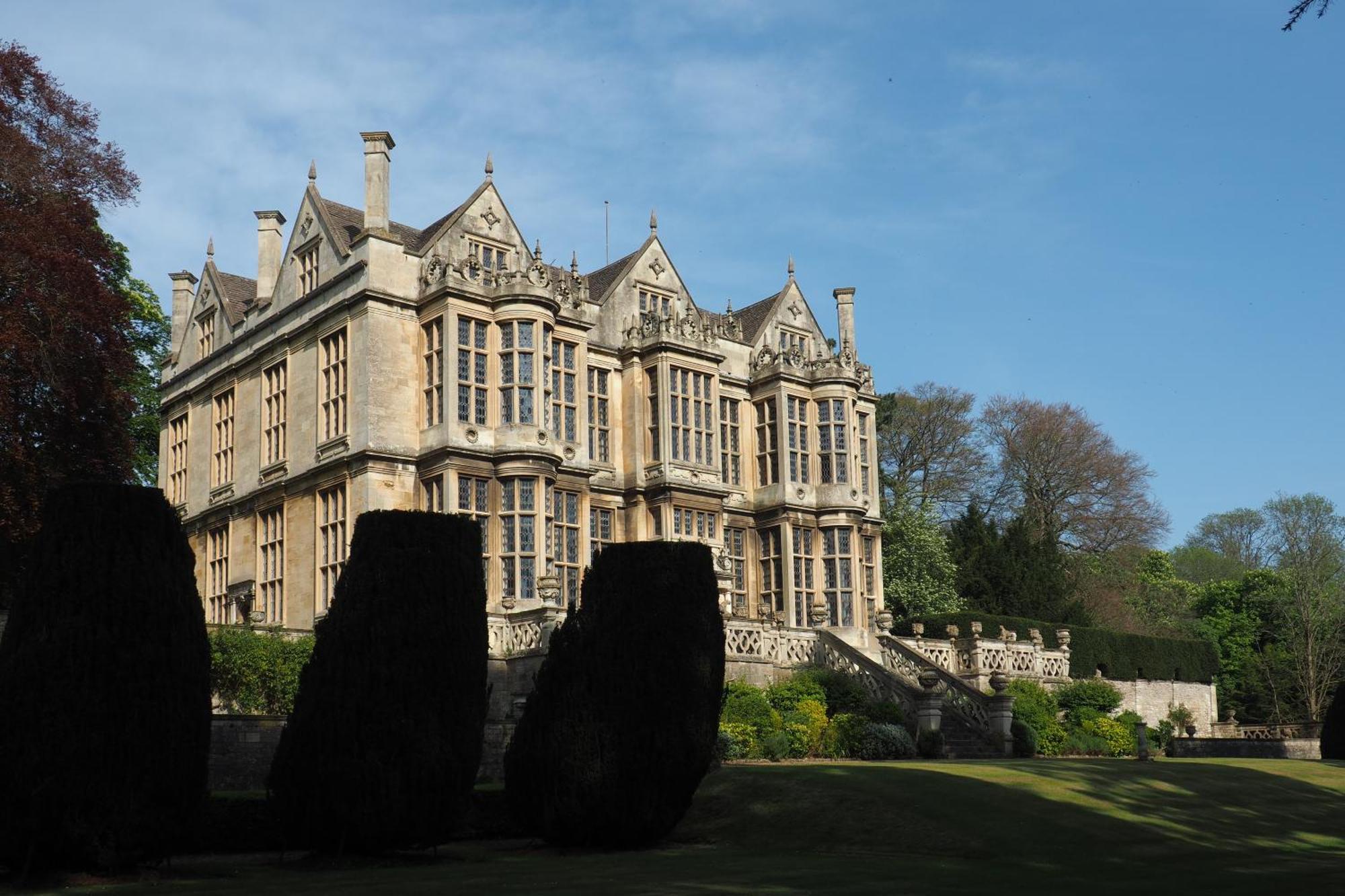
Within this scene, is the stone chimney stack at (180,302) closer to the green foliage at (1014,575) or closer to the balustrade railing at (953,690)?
the balustrade railing at (953,690)

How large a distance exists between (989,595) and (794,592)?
13.4 m

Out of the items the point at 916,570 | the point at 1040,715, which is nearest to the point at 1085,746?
the point at 1040,715

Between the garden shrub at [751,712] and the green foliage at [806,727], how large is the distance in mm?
355

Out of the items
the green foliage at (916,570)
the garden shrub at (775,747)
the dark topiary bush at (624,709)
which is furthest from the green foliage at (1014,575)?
the dark topiary bush at (624,709)

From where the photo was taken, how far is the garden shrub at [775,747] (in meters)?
27.3

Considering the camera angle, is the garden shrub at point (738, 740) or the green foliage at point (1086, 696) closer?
the garden shrub at point (738, 740)

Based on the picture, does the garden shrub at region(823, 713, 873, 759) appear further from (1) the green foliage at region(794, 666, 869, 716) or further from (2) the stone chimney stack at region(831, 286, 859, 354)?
(2) the stone chimney stack at region(831, 286, 859, 354)

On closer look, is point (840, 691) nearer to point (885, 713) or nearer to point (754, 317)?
point (885, 713)

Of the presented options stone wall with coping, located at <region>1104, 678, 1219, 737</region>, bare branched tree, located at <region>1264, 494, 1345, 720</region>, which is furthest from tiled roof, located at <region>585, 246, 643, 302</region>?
bare branched tree, located at <region>1264, 494, 1345, 720</region>

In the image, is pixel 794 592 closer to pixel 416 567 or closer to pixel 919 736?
pixel 919 736

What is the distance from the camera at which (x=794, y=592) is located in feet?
127

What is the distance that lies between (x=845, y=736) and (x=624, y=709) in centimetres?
1176

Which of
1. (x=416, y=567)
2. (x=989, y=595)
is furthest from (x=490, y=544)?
(x=989, y=595)

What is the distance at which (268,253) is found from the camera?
123ft
